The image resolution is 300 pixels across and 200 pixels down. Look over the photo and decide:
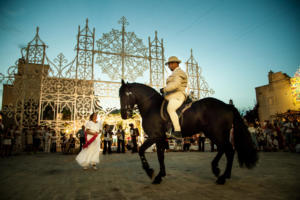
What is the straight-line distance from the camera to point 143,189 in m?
3.17

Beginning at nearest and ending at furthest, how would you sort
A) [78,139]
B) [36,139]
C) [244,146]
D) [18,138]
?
[244,146], [18,138], [36,139], [78,139]

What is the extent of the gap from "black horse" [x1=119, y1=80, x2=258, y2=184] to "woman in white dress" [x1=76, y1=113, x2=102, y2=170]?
2.51 metres

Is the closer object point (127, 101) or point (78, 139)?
point (127, 101)

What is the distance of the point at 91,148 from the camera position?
6074 mm

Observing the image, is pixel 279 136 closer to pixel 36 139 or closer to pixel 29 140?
pixel 36 139

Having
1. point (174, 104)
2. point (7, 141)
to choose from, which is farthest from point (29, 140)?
point (174, 104)

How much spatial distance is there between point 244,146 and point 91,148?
4.47m

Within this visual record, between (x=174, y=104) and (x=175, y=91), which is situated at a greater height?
(x=175, y=91)

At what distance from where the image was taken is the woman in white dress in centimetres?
581

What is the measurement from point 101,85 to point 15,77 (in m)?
5.34

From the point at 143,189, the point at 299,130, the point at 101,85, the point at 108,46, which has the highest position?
the point at 108,46

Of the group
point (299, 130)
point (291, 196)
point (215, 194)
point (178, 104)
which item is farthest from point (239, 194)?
point (299, 130)

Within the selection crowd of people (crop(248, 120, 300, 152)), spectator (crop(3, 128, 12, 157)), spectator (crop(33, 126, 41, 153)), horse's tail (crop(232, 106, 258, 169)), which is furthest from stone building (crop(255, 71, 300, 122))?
spectator (crop(3, 128, 12, 157))

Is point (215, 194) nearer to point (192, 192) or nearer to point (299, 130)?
point (192, 192)
